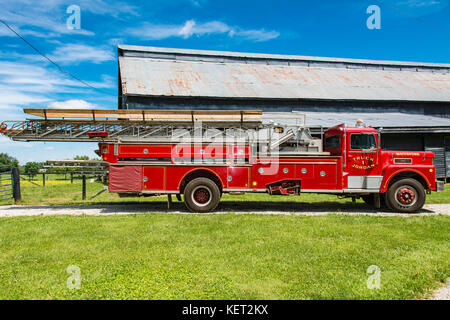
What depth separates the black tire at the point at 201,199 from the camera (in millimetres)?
10953

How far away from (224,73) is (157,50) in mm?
6100

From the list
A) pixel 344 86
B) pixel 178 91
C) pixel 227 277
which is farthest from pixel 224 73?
pixel 227 277

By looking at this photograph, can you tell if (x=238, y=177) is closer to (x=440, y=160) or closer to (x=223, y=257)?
(x=223, y=257)

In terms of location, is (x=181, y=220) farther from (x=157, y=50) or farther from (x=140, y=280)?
(x=157, y=50)

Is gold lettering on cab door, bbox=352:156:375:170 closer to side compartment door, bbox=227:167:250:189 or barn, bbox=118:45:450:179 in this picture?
side compartment door, bbox=227:167:250:189

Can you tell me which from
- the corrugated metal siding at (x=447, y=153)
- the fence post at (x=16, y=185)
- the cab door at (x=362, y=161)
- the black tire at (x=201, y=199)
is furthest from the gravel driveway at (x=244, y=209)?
the corrugated metal siding at (x=447, y=153)

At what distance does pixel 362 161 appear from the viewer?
36.4 ft

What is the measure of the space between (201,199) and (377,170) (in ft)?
20.1

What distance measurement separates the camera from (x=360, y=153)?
11.1 meters

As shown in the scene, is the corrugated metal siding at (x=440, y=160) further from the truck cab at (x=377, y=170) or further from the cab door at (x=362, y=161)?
the cab door at (x=362, y=161)

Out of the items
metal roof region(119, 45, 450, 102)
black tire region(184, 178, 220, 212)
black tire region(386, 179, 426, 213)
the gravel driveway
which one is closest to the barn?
metal roof region(119, 45, 450, 102)

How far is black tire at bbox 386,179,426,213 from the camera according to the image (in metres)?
11.0

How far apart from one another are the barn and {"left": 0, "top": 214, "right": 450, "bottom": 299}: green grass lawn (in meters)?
13.8

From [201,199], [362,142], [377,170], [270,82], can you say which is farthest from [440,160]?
[201,199]
